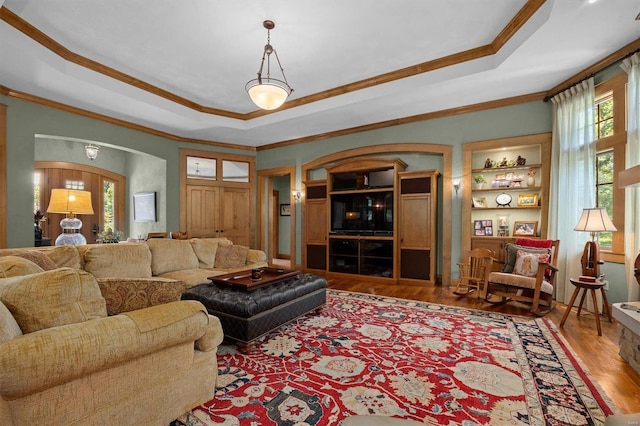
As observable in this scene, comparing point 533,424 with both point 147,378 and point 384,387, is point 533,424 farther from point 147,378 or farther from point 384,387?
point 147,378

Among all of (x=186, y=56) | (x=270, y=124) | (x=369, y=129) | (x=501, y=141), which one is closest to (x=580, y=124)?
(x=501, y=141)

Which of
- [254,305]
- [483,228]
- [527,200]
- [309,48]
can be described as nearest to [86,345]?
[254,305]

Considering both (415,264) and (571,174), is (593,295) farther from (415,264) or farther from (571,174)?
(415,264)

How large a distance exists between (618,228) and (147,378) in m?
4.91

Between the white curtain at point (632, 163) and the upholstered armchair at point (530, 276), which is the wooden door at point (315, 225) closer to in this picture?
the upholstered armchair at point (530, 276)

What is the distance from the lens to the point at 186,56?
3879 millimetres

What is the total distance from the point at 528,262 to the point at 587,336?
3.62 ft

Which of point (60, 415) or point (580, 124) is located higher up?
point (580, 124)

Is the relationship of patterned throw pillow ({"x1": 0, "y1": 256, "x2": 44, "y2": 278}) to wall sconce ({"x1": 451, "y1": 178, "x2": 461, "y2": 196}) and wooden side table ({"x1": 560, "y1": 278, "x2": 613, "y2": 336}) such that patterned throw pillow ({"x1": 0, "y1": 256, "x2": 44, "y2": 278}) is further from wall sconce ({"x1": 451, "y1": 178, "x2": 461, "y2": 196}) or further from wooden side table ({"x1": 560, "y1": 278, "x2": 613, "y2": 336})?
wall sconce ({"x1": 451, "y1": 178, "x2": 461, "y2": 196})

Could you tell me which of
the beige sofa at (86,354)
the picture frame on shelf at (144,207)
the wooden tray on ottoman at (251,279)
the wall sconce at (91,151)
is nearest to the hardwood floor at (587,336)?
the wooden tray on ottoman at (251,279)

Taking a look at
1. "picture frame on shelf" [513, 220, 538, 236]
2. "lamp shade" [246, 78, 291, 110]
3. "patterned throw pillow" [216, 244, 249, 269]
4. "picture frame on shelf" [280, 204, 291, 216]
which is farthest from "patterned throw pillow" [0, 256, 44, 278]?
"picture frame on shelf" [280, 204, 291, 216]

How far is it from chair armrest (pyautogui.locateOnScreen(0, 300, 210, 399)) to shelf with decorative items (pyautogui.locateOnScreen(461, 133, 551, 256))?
4753mm

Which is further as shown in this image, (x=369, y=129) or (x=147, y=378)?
(x=369, y=129)

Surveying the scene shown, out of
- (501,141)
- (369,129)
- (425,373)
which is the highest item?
(369,129)
